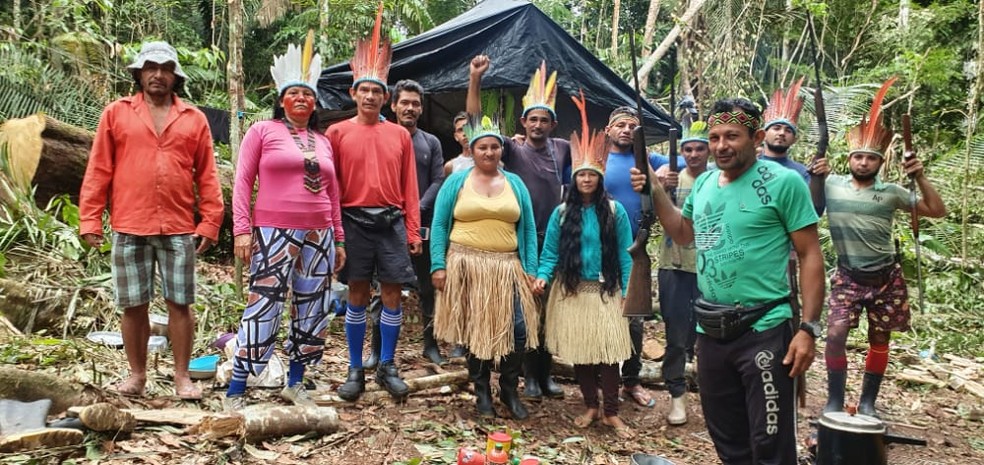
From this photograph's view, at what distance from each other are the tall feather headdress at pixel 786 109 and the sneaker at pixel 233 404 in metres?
3.74

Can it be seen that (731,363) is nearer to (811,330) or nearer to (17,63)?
(811,330)

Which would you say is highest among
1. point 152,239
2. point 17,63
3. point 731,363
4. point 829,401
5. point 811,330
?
point 17,63

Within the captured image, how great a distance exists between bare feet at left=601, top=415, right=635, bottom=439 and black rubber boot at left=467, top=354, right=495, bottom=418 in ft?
2.33

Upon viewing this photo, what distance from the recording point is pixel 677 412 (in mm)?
4129

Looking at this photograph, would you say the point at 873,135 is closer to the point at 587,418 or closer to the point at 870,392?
the point at 870,392

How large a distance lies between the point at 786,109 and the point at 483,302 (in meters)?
2.46

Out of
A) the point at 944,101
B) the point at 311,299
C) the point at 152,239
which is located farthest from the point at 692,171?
the point at 944,101

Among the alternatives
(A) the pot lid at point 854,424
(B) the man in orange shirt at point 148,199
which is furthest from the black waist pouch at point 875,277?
(B) the man in orange shirt at point 148,199

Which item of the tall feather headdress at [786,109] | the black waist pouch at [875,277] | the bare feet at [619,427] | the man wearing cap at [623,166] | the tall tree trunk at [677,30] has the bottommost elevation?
the bare feet at [619,427]

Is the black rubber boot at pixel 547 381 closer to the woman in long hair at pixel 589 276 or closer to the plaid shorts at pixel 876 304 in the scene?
the woman in long hair at pixel 589 276

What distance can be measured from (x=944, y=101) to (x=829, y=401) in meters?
9.59

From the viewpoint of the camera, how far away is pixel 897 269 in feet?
13.6

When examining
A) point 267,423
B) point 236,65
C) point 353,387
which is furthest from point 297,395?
point 236,65

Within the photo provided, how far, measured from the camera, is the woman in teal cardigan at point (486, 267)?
3.76 metres
